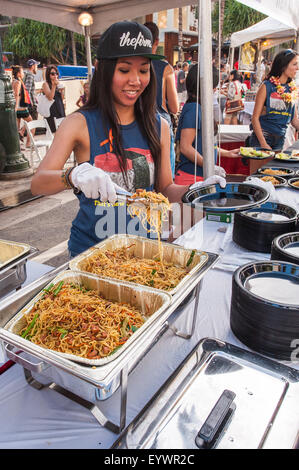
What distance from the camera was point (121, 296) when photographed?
4.13 feet

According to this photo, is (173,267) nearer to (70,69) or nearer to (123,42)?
(123,42)

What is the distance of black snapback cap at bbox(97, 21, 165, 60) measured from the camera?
1583 mm

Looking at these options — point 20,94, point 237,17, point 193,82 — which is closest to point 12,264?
point 193,82

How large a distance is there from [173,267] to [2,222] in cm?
401

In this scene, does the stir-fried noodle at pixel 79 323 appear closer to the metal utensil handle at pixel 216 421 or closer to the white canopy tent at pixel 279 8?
the metal utensil handle at pixel 216 421

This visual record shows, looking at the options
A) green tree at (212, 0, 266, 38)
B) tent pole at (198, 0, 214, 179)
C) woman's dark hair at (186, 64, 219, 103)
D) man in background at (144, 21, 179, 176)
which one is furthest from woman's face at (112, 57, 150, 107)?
green tree at (212, 0, 266, 38)

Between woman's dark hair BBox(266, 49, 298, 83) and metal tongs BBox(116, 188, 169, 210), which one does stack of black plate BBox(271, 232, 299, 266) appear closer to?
metal tongs BBox(116, 188, 169, 210)

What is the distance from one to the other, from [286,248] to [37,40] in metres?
29.9

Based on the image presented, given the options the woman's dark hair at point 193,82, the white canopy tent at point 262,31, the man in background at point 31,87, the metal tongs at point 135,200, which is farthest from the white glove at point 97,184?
the man in background at point 31,87

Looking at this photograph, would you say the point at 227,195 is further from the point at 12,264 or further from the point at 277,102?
the point at 277,102

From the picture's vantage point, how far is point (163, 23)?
2370 centimetres

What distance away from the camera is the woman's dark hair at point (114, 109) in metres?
1.72

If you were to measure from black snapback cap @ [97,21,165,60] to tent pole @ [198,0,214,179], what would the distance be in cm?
59

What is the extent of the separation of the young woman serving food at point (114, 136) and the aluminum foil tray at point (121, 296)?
0.44m
